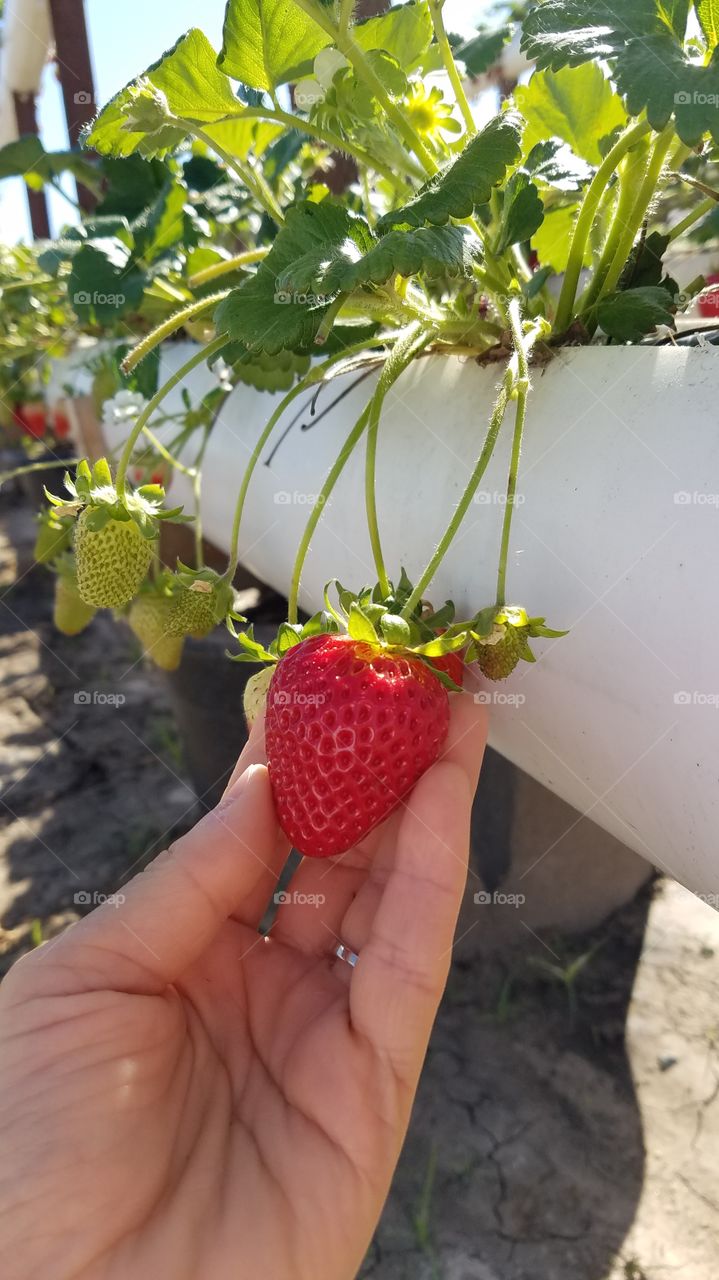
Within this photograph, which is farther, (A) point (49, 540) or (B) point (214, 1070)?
(A) point (49, 540)

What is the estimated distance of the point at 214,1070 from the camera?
60 centimetres

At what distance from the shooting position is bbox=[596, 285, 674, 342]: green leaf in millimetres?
561

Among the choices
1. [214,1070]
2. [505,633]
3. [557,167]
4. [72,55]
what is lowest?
[214,1070]

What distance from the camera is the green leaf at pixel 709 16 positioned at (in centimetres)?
45

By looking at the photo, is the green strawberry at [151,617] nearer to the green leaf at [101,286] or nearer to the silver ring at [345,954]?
the green leaf at [101,286]

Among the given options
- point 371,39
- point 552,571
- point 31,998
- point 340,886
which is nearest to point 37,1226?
point 31,998

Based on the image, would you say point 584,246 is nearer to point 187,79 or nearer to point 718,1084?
point 187,79

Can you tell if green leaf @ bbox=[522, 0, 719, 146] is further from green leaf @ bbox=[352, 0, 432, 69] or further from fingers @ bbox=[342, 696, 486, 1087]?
fingers @ bbox=[342, 696, 486, 1087]

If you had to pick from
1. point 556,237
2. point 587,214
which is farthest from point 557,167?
point 556,237

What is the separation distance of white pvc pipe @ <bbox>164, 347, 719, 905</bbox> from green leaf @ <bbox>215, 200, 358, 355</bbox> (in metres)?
0.15

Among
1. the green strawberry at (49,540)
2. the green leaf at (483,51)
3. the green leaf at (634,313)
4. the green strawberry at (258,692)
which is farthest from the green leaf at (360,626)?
the green strawberry at (49,540)

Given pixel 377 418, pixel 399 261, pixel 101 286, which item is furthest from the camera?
pixel 101 286

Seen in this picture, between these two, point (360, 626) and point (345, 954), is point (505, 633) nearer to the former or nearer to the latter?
point (360, 626)

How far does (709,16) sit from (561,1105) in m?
1.00
